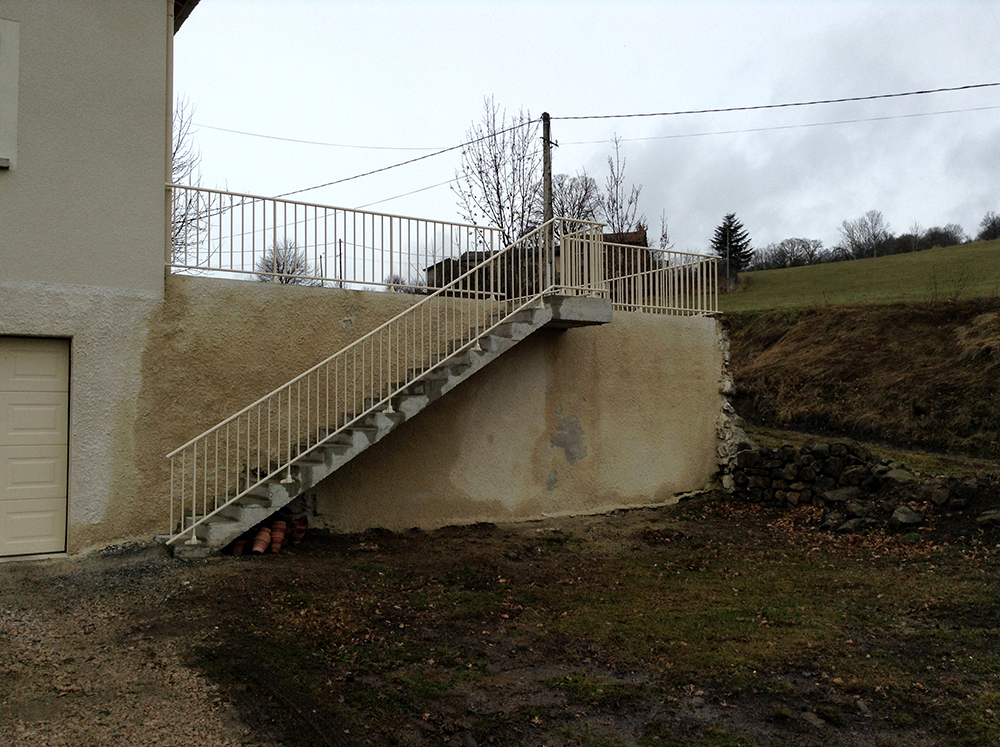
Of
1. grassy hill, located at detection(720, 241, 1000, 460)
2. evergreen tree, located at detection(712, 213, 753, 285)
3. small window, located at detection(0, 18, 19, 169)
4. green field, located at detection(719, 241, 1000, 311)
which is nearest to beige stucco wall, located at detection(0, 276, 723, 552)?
small window, located at detection(0, 18, 19, 169)

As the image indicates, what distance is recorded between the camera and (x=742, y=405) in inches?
924

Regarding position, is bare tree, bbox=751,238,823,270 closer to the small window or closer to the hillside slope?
the hillside slope

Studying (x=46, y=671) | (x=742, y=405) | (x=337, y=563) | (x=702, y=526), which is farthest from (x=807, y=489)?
(x=742, y=405)

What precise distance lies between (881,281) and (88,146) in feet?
99.3

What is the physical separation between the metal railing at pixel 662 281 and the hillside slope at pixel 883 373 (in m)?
8.95

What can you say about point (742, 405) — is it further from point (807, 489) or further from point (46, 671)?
point (46, 671)

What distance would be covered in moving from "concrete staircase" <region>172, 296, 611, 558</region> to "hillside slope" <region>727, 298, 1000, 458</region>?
12278mm

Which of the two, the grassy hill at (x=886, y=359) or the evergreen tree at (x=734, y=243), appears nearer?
the grassy hill at (x=886, y=359)

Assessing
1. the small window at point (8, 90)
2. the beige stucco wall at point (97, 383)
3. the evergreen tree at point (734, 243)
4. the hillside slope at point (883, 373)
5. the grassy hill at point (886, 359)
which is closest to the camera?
the small window at point (8, 90)

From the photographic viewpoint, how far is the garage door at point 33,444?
728cm

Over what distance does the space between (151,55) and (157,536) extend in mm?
4921

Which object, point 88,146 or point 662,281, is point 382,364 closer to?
point 88,146

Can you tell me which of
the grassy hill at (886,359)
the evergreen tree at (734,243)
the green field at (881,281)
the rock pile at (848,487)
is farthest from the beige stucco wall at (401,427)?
the evergreen tree at (734,243)

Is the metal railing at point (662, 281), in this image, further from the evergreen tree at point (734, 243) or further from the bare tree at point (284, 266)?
the evergreen tree at point (734, 243)
